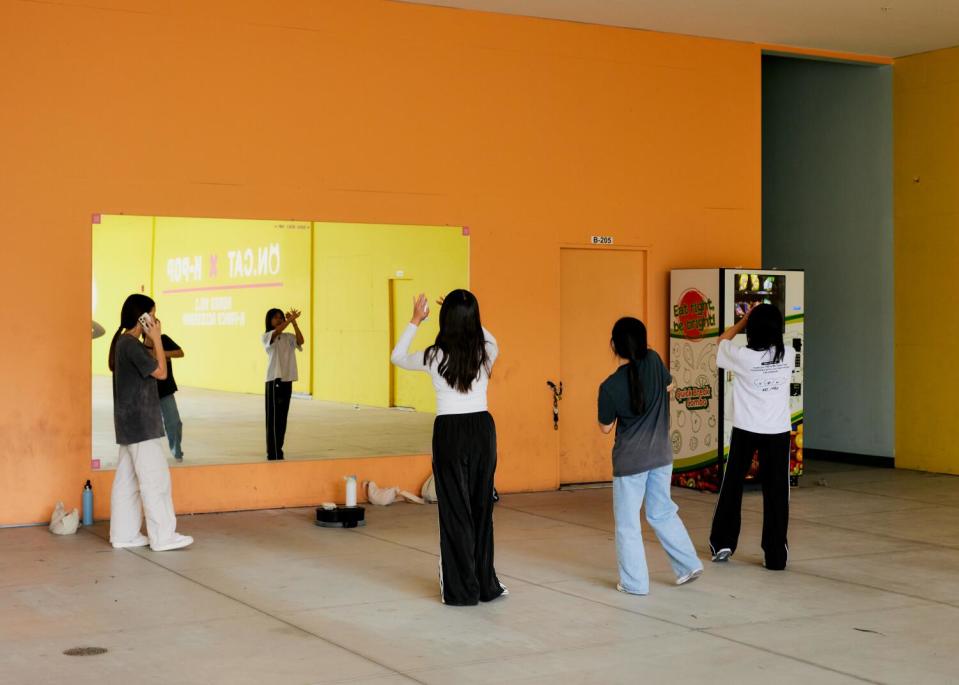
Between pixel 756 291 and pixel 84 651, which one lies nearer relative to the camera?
pixel 84 651

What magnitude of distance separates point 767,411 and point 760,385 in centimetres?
18

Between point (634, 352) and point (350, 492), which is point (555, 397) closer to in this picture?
point (350, 492)

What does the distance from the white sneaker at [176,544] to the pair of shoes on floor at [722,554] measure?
3554 mm

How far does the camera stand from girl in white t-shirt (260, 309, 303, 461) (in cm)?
988

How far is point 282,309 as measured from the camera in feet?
32.6

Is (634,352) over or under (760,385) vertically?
over

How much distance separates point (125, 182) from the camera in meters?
9.22

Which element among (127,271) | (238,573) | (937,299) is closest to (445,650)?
(238,573)

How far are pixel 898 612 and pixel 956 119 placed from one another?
24.0 feet

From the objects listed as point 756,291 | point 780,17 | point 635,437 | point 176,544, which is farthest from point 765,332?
point 780,17

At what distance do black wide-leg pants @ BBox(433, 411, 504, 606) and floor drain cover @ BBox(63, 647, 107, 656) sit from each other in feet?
6.03

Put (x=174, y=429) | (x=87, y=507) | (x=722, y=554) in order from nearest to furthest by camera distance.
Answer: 1. (x=722, y=554)
2. (x=87, y=507)
3. (x=174, y=429)

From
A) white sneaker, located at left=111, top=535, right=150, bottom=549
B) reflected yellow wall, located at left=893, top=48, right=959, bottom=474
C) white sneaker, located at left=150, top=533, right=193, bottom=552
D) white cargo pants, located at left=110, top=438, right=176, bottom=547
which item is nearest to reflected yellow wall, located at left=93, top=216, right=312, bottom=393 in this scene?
white cargo pants, located at left=110, top=438, right=176, bottom=547

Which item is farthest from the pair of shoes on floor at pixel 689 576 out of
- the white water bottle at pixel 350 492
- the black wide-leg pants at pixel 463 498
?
the white water bottle at pixel 350 492
